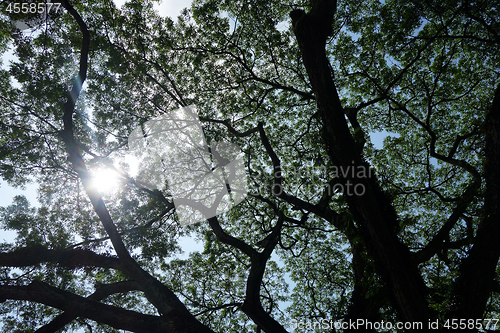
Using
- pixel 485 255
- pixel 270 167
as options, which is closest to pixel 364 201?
pixel 485 255

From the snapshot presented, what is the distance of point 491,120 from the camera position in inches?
172

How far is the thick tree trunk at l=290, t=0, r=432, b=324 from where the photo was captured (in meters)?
3.83

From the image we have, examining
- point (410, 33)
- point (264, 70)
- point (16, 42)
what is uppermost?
point (264, 70)

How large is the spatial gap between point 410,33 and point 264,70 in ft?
15.6

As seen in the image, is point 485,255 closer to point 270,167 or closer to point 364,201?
point 364,201

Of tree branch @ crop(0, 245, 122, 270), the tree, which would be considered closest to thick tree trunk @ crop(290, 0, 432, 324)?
the tree

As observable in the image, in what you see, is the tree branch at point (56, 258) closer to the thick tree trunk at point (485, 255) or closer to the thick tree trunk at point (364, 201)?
the thick tree trunk at point (364, 201)

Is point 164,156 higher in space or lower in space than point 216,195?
higher

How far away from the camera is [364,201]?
4.12m

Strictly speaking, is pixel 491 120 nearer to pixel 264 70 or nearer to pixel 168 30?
pixel 264 70

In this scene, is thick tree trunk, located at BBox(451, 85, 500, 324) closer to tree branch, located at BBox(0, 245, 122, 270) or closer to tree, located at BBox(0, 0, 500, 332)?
tree, located at BBox(0, 0, 500, 332)

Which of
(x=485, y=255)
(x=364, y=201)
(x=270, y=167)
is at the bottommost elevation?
(x=485, y=255)

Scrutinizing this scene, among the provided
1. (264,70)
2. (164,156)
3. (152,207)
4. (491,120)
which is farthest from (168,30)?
(491,120)

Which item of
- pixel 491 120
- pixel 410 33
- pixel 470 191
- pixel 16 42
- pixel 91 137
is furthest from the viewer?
pixel 91 137
